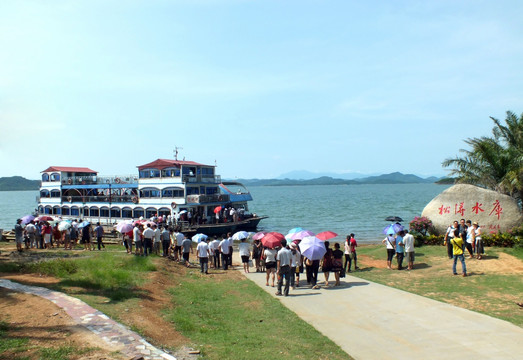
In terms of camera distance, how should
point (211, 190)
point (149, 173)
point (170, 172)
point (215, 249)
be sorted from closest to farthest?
point (215, 249) < point (170, 172) < point (149, 173) < point (211, 190)

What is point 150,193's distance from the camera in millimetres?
39844

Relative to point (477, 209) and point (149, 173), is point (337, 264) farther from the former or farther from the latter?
point (149, 173)

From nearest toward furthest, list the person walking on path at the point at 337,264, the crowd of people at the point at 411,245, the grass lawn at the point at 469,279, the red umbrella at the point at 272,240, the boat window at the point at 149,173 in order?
1. the grass lawn at the point at 469,279
2. the person walking on path at the point at 337,264
3. the red umbrella at the point at 272,240
4. the crowd of people at the point at 411,245
5. the boat window at the point at 149,173

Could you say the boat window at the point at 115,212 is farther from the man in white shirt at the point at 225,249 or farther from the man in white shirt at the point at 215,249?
the man in white shirt at the point at 225,249

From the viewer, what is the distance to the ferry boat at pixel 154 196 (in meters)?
38.2

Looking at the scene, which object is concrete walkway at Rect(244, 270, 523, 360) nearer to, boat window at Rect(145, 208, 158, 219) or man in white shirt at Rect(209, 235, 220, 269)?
man in white shirt at Rect(209, 235, 220, 269)

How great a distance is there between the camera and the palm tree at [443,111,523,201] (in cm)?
2359

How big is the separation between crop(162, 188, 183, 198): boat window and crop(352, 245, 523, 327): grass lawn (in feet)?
70.7

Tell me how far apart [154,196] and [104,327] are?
106 ft

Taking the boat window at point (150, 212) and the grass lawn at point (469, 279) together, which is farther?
the boat window at point (150, 212)

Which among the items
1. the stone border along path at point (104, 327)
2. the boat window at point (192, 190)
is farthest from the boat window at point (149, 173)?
the stone border along path at point (104, 327)

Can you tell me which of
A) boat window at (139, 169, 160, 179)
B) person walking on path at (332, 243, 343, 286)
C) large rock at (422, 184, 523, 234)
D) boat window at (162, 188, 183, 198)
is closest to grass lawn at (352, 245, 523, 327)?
person walking on path at (332, 243, 343, 286)

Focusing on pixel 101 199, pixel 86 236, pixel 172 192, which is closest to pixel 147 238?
pixel 86 236

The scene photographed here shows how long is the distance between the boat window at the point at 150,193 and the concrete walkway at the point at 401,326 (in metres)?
28.2
